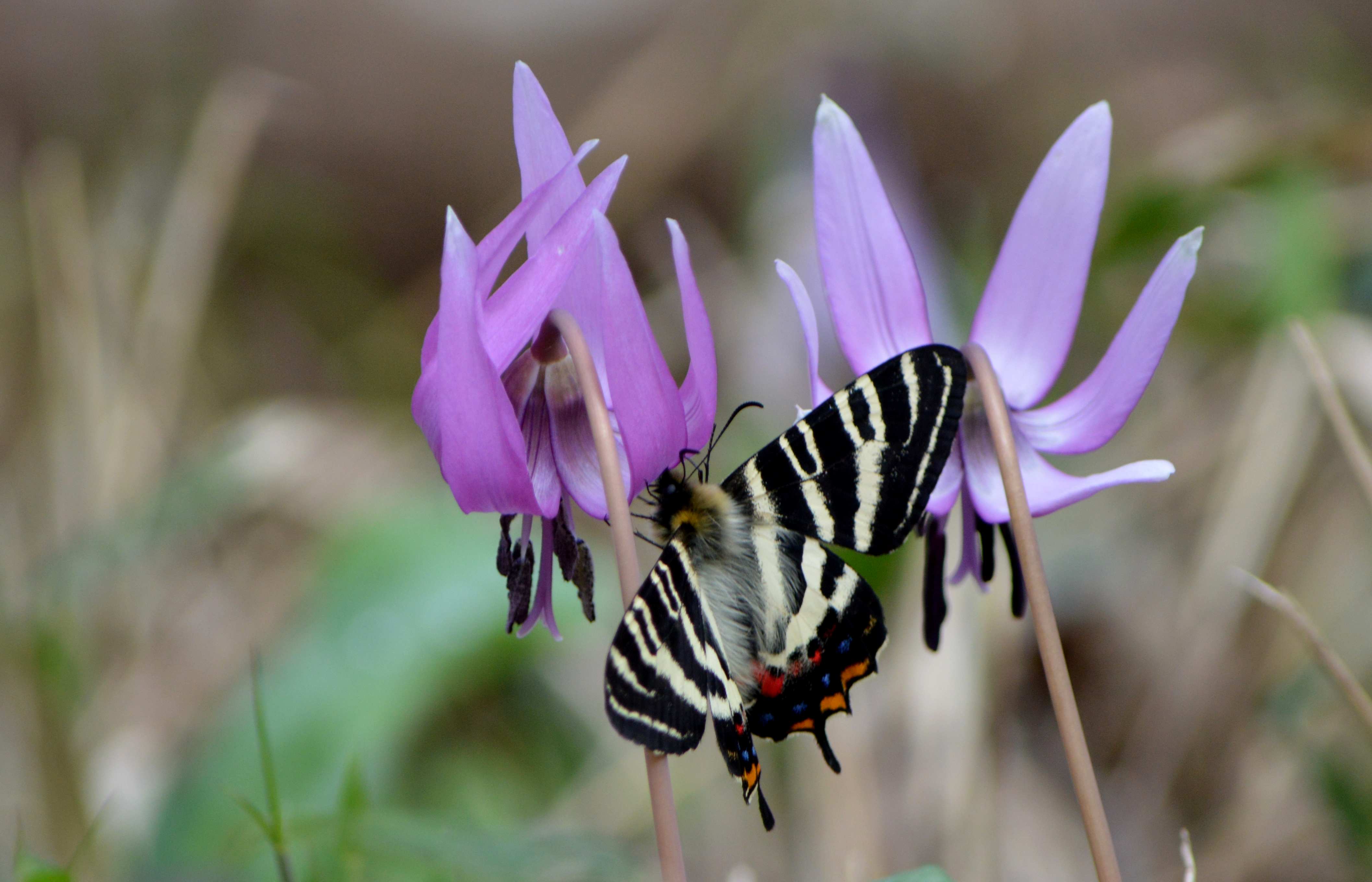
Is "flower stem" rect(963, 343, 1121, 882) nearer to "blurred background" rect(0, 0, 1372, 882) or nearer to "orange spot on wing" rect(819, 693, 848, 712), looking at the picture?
"orange spot on wing" rect(819, 693, 848, 712)

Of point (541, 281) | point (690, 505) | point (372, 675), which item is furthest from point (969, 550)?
point (372, 675)

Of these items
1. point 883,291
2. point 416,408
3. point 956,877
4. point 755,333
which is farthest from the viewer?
point 755,333

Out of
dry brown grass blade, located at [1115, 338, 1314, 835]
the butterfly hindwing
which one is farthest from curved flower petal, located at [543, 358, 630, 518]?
dry brown grass blade, located at [1115, 338, 1314, 835]

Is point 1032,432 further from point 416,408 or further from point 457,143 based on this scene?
point 457,143

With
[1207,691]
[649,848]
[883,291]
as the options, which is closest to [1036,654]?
[1207,691]

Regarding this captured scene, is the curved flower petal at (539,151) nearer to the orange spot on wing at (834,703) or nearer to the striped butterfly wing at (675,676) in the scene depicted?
the striped butterfly wing at (675,676)

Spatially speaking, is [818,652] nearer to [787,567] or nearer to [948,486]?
[787,567]

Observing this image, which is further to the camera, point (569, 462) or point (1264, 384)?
point (1264, 384)
